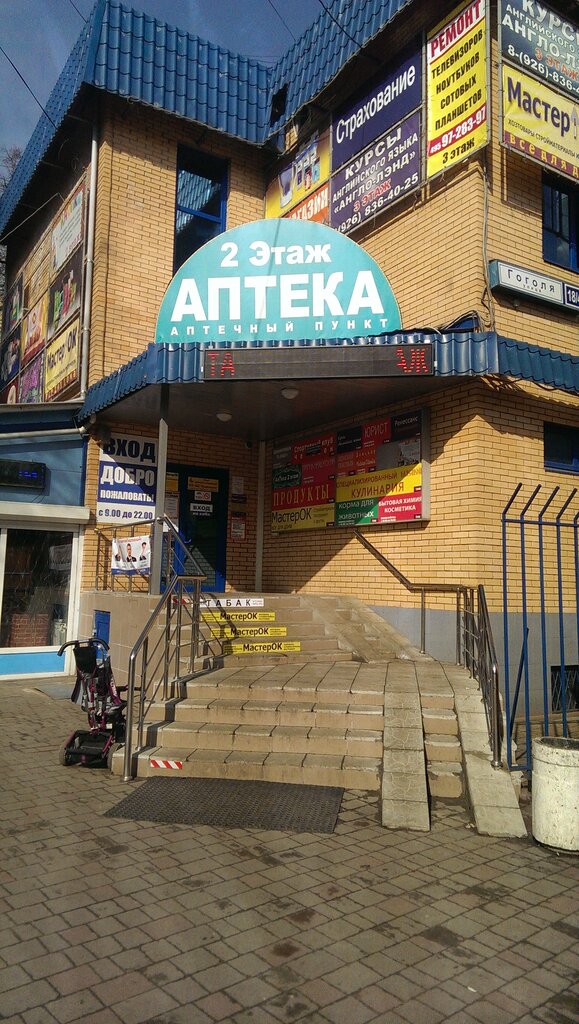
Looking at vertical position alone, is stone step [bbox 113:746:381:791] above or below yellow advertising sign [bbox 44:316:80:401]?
below

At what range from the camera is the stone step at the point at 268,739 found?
19.6ft

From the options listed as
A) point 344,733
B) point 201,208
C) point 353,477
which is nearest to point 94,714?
point 344,733

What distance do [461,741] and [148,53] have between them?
12.0 metres

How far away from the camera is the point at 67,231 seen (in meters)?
13.2

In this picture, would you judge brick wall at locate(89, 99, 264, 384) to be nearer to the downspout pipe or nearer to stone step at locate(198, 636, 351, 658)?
the downspout pipe

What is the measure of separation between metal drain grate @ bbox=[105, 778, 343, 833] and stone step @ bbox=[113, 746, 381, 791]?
2.5 inches

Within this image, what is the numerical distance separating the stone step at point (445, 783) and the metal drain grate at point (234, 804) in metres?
0.72

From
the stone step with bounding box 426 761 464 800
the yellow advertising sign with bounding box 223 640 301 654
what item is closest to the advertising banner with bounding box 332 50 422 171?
the yellow advertising sign with bounding box 223 640 301 654

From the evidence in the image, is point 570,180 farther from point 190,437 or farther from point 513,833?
point 513,833

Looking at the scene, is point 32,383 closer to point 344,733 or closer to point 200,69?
point 200,69

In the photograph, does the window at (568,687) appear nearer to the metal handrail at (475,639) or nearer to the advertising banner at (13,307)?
the metal handrail at (475,639)

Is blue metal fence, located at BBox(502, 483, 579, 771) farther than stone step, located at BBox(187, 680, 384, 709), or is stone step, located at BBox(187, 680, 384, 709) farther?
blue metal fence, located at BBox(502, 483, 579, 771)

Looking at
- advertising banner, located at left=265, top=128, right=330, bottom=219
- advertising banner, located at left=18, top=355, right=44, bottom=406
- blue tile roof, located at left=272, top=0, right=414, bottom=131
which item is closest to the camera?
blue tile roof, located at left=272, top=0, right=414, bottom=131

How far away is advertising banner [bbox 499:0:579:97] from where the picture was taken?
29.0 ft
